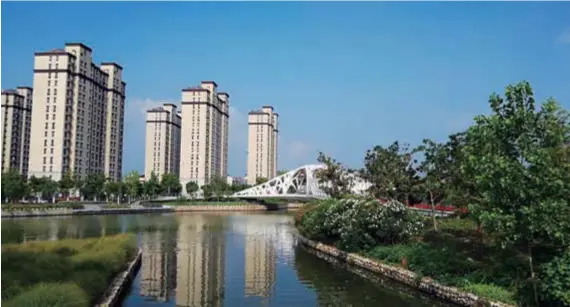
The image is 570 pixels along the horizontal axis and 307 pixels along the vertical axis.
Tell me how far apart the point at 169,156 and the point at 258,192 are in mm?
52122

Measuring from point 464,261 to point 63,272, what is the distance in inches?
696

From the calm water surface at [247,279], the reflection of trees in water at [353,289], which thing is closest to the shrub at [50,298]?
the calm water surface at [247,279]

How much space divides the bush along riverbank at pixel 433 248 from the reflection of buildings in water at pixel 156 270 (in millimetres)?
11627

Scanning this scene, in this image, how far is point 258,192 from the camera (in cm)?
13988

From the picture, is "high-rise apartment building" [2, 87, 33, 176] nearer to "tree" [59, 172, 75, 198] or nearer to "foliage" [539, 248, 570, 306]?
"tree" [59, 172, 75, 198]

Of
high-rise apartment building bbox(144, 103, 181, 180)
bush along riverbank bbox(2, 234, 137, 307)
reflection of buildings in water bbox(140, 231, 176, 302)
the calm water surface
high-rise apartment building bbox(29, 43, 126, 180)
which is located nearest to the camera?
bush along riverbank bbox(2, 234, 137, 307)

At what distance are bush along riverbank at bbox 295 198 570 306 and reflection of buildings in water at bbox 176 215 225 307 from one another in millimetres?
8339

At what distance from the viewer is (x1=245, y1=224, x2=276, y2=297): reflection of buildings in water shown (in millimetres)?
24938

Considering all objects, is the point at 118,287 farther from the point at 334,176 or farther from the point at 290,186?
the point at 290,186

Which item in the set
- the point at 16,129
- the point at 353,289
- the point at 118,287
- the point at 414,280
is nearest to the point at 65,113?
the point at 16,129

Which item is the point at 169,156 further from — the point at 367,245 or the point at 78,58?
the point at 367,245

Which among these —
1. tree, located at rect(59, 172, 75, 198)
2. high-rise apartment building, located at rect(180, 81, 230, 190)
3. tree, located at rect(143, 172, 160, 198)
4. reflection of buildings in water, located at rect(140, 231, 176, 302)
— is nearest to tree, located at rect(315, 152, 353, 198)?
reflection of buildings in water, located at rect(140, 231, 176, 302)

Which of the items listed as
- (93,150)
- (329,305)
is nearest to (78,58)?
(93,150)

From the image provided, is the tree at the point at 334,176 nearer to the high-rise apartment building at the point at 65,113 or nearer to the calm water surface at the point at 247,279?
the calm water surface at the point at 247,279
